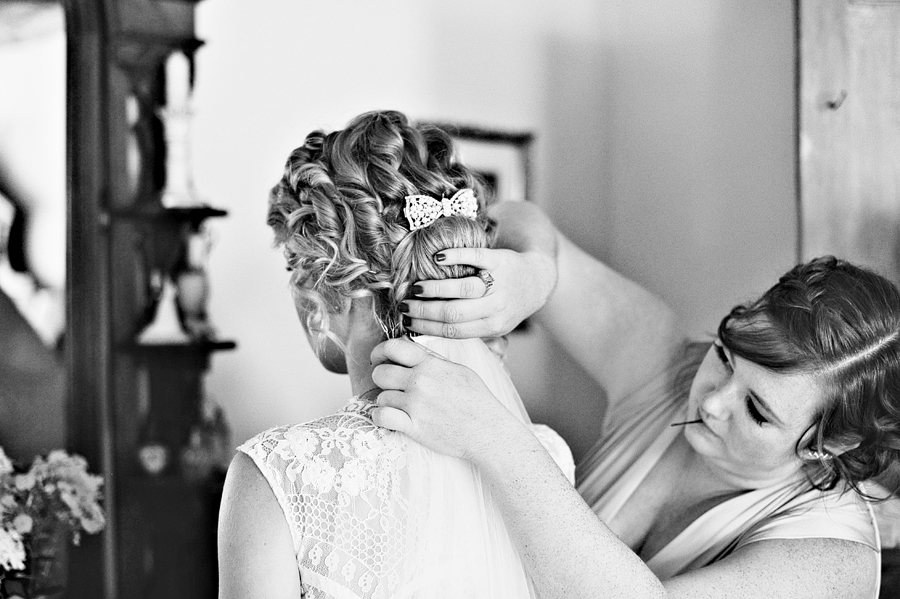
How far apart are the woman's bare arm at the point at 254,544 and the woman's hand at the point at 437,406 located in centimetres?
19

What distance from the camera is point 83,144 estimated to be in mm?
2648

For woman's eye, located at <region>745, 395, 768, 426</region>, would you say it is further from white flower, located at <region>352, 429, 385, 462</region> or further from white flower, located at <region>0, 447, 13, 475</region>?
white flower, located at <region>0, 447, 13, 475</region>

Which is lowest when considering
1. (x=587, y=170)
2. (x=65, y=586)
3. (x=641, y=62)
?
(x=65, y=586)

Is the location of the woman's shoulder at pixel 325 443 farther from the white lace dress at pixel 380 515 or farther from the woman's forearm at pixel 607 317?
the woman's forearm at pixel 607 317

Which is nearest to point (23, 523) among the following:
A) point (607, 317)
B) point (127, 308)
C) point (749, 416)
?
point (127, 308)

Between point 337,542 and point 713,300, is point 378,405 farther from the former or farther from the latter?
point 713,300

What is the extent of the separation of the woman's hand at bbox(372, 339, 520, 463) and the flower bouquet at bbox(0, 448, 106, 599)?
4.52ft

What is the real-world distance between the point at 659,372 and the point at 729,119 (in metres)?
1.67

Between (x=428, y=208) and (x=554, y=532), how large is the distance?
1.67 ft

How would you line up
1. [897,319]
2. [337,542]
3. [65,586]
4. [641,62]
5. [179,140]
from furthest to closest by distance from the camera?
[641,62] < [179,140] < [65,586] < [897,319] < [337,542]

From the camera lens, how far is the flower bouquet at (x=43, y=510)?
7.02 ft

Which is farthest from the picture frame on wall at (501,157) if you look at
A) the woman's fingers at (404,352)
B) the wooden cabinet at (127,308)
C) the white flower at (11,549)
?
the woman's fingers at (404,352)

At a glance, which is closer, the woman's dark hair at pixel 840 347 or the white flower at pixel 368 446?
the white flower at pixel 368 446

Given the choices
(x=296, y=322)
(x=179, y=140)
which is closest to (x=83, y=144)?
(x=179, y=140)
